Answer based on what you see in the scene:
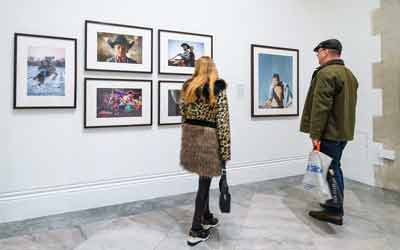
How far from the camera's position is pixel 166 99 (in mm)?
3611

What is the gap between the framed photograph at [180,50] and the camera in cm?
355

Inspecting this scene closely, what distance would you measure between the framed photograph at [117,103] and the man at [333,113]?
174 centimetres

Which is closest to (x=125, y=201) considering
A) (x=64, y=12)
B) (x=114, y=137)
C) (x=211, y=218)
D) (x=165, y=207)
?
(x=165, y=207)

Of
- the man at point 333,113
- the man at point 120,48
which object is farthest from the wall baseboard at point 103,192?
the man at point 333,113

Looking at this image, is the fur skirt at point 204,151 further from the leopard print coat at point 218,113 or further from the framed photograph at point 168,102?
the framed photograph at point 168,102

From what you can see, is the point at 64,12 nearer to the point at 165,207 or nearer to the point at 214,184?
the point at 165,207

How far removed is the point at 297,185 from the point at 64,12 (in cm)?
336

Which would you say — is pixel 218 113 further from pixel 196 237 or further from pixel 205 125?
pixel 196 237

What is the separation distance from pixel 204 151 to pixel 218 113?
1.01 feet

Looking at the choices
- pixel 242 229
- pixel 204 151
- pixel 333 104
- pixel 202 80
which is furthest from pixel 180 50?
pixel 242 229

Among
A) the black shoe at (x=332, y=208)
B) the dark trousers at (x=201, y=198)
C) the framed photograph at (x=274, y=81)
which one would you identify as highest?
the framed photograph at (x=274, y=81)

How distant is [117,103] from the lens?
11.0 ft

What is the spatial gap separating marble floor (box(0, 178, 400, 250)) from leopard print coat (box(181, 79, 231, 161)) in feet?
2.49

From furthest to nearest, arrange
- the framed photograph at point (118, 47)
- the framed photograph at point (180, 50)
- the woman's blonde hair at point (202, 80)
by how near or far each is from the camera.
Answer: the framed photograph at point (180, 50) → the framed photograph at point (118, 47) → the woman's blonde hair at point (202, 80)
